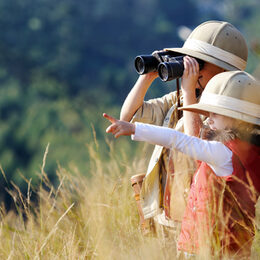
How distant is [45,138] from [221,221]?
2171cm

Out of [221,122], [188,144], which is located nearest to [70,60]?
[221,122]

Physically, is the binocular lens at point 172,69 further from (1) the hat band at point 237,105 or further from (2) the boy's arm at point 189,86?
(1) the hat band at point 237,105

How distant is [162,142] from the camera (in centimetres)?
144

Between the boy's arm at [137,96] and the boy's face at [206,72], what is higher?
the boy's face at [206,72]

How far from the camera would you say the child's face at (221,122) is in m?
1.56

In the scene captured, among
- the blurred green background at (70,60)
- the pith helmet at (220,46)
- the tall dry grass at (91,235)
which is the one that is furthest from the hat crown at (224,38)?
the blurred green background at (70,60)

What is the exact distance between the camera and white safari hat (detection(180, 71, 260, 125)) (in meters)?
1.52

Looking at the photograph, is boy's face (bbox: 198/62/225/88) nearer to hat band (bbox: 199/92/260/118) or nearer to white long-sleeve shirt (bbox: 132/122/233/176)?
hat band (bbox: 199/92/260/118)

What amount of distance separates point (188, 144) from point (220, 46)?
52 centimetres

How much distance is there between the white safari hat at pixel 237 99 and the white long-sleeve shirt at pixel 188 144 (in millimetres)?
122

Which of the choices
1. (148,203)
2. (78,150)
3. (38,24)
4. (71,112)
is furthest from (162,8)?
(148,203)

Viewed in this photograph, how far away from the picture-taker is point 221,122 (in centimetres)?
157

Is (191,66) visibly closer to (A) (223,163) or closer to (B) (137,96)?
(B) (137,96)

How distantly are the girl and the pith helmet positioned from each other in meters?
0.23
